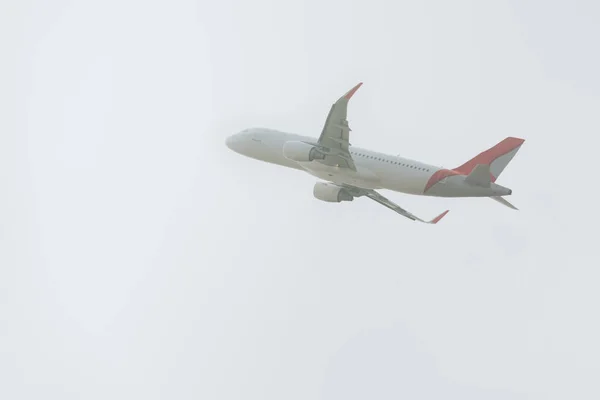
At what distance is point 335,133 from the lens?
6631 centimetres

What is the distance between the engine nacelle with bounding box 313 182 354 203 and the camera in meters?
74.1

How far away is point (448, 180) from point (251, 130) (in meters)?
16.2

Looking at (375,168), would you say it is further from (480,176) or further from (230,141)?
(230,141)

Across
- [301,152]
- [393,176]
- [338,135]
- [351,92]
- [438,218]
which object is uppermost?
[351,92]

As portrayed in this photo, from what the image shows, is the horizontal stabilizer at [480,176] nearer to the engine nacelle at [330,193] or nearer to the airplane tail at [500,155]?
the airplane tail at [500,155]

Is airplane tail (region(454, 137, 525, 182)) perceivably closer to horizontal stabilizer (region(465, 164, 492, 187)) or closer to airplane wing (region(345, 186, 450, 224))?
horizontal stabilizer (region(465, 164, 492, 187))

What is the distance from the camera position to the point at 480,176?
218ft

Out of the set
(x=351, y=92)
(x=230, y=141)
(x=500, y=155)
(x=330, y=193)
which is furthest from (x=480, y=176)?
(x=230, y=141)

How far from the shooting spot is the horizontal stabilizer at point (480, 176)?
6606 cm

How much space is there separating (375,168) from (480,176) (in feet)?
23.2

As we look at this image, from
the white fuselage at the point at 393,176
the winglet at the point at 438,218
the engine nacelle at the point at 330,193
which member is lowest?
the winglet at the point at 438,218

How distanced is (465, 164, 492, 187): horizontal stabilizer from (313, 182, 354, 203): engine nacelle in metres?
10.6

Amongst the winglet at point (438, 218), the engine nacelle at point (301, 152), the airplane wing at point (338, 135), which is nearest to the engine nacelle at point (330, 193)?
the airplane wing at point (338, 135)

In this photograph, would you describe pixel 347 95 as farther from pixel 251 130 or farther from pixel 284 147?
pixel 251 130
